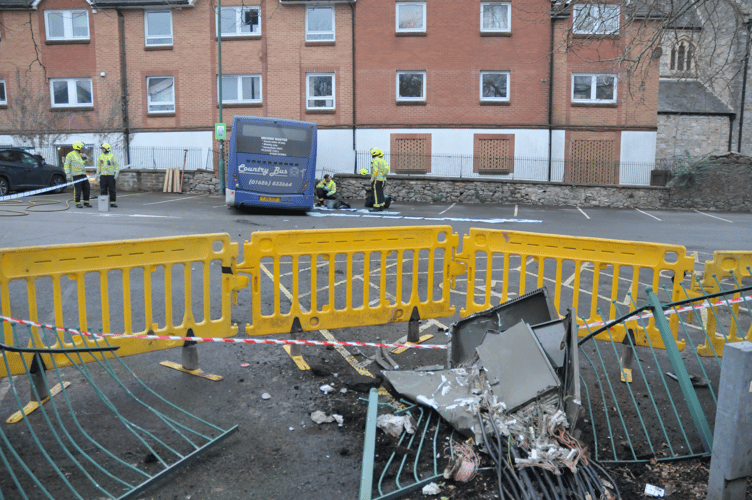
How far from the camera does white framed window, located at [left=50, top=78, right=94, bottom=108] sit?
29.4 metres

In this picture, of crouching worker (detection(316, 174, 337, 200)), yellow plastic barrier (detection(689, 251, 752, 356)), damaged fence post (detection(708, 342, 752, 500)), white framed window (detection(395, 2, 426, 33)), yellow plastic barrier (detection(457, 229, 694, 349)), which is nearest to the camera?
damaged fence post (detection(708, 342, 752, 500))

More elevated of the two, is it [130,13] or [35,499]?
[130,13]

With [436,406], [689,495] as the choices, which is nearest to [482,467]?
[436,406]

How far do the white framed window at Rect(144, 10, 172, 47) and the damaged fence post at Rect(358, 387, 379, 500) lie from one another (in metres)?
28.4

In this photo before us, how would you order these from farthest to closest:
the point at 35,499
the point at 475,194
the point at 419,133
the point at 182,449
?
the point at 419,133 → the point at 475,194 → the point at 182,449 → the point at 35,499

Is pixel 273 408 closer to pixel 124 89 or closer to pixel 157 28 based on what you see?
pixel 124 89

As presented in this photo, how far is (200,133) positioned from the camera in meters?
29.0

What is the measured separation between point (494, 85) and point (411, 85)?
3862mm

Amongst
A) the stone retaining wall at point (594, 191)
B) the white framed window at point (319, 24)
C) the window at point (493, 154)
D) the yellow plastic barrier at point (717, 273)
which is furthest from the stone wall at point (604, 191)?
the yellow plastic barrier at point (717, 273)

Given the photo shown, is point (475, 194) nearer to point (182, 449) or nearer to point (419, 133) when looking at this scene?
point (419, 133)

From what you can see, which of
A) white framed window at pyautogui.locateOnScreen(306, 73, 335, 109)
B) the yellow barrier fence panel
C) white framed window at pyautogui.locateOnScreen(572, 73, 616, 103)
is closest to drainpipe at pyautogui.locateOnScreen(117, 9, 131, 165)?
white framed window at pyautogui.locateOnScreen(306, 73, 335, 109)

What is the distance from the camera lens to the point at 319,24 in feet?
92.9

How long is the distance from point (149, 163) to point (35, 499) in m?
27.6

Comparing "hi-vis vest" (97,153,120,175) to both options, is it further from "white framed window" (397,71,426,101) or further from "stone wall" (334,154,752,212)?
"white framed window" (397,71,426,101)
